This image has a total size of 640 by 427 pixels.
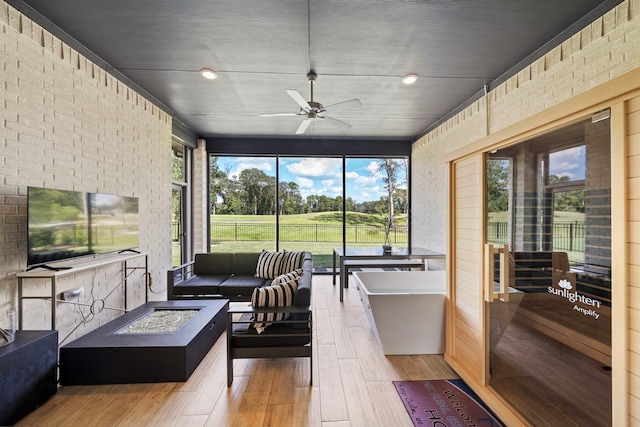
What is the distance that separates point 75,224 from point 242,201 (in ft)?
11.6

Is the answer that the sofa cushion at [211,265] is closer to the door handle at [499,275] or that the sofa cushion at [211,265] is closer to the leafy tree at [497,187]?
the door handle at [499,275]

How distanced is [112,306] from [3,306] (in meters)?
1.17

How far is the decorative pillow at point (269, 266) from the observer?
13.3 feet

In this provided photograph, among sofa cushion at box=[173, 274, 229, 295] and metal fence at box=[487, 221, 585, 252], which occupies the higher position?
metal fence at box=[487, 221, 585, 252]

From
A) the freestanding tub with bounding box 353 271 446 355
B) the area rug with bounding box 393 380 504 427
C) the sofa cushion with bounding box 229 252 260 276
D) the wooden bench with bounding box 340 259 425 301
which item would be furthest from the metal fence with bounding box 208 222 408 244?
the area rug with bounding box 393 380 504 427

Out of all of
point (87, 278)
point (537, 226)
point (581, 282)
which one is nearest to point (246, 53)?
point (87, 278)

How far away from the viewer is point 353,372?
2420 mm

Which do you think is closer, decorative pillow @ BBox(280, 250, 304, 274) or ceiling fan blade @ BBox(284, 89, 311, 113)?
ceiling fan blade @ BBox(284, 89, 311, 113)

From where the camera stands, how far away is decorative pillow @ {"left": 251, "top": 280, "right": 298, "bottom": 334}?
7.54ft

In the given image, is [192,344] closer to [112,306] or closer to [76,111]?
[112,306]

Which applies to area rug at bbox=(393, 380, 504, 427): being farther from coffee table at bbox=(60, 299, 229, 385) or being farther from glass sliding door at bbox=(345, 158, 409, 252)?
glass sliding door at bbox=(345, 158, 409, 252)

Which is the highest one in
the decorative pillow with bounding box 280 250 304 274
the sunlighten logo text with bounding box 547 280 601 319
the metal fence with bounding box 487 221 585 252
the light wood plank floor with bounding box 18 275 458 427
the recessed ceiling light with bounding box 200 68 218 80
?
the recessed ceiling light with bounding box 200 68 218 80

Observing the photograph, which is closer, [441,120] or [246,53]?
[246,53]

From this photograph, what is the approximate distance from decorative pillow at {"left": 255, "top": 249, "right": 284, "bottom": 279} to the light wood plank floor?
1354mm
